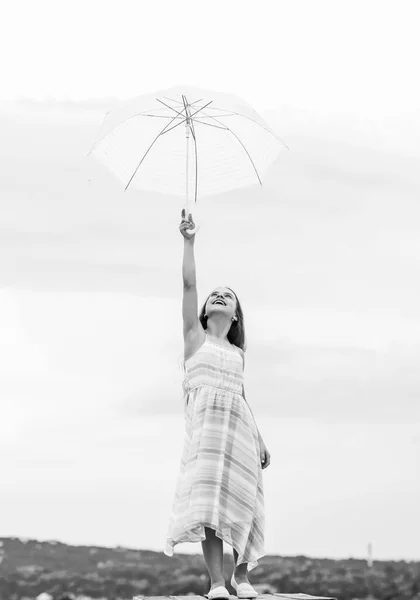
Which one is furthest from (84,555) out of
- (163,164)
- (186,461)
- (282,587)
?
(163,164)

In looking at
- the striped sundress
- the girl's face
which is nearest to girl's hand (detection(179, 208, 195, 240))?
the girl's face

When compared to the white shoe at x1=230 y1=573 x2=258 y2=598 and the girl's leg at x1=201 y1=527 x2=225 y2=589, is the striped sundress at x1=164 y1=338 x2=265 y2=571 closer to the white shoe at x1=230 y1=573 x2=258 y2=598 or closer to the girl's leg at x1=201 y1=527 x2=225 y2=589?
the girl's leg at x1=201 y1=527 x2=225 y2=589

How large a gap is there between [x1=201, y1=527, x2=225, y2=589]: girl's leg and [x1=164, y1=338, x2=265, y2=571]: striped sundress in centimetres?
5

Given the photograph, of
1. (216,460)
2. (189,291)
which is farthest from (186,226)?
(216,460)

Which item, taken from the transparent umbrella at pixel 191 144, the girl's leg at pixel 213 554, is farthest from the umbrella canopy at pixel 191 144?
the girl's leg at pixel 213 554

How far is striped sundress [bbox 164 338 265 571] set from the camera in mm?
6730

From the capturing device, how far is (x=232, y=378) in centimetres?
703

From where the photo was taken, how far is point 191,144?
25.5 feet

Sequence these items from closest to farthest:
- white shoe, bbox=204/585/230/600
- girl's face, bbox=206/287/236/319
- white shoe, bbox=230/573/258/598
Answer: white shoe, bbox=204/585/230/600 → white shoe, bbox=230/573/258/598 → girl's face, bbox=206/287/236/319

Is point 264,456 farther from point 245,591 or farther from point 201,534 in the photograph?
point 245,591

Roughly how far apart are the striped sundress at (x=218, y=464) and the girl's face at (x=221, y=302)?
27 cm

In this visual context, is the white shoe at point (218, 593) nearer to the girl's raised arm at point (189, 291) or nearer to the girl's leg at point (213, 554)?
the girl's leg at point (213, 554)

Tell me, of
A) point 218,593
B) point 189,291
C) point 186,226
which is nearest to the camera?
point 218,593

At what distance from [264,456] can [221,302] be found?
1.24 m
